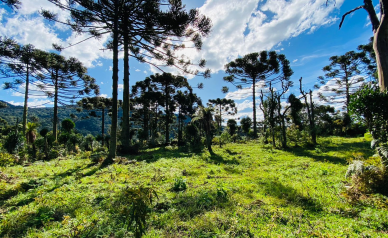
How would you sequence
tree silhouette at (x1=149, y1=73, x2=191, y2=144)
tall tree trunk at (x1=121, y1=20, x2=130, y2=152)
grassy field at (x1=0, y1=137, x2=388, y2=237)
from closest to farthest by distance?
grassy field at (x1=0, y1=137, x2=388, y2=237)
tall tree trunk at (x1=121, y1=20, x2=130, y2=152)
tree silhouette at (x1=149, y1=73, x2=191, y2=144)

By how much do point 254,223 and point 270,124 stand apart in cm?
1412

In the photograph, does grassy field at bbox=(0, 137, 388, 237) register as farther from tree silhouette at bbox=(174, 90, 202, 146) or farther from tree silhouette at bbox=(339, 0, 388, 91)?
tree silhouette at bbox=(174, 90, 202, 146)

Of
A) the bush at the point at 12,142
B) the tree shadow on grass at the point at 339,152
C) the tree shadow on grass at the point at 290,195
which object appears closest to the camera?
the tree shadow on grass at the point at 290,195

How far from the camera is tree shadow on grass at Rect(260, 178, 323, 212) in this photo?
3847mm

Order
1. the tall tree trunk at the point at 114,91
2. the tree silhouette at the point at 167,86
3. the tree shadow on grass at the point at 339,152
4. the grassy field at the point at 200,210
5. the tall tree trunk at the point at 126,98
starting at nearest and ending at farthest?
1. the grassy field at the point at 200,210
2. the tree shadow on grass at the point at 339,152
3. the tall tree trunk at the point at 114,91
4. the tall tree trunk at the point at 126,98
5. the tree silhouette at the point at 167,86

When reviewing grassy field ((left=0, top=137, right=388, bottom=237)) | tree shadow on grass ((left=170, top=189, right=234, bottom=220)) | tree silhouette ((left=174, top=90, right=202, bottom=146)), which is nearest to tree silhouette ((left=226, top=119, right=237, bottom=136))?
tree silhouette ((left=174, top=90, right=202, bottom=146))

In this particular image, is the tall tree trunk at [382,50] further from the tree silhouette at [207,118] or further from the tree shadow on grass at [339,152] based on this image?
the tree silhouette at [207,118]

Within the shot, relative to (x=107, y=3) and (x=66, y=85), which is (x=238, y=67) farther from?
(x=66, y=85)

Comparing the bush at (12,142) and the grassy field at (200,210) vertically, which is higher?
the bush at (12,142)

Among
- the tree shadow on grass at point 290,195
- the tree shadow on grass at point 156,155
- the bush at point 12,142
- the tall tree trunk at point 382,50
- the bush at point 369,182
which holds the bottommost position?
the tree shadow on grass at point 156,155

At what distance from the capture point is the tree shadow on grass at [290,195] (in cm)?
385

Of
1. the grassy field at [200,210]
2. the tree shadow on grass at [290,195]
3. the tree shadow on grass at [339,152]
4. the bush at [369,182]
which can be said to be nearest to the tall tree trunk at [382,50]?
the bush at [369,182]

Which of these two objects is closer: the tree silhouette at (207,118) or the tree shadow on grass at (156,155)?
the tree shadow on grass at (156,155)

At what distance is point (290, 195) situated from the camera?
14.7 ft
